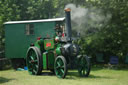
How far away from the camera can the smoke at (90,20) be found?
49.3ft

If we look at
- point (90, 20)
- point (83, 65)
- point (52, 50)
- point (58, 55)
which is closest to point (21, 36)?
point (90, 20)

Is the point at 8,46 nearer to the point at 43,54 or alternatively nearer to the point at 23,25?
the point at 23,25

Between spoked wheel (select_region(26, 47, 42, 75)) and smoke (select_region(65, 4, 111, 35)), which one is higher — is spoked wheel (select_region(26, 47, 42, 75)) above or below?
below

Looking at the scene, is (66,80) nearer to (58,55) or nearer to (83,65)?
(83,65)

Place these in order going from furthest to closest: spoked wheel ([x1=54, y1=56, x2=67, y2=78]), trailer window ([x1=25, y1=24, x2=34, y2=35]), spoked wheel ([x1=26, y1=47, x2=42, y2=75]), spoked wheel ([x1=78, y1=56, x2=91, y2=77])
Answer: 1. trailer window ([x1=25, y1=24, x2=34, y2=35])
2. spoked wheel ([x1=26, y1=47, x2=42, y2=75])
3. spoked wheel ([x1=78, y1=56, x2=91, y2=77])
4. spoked wheel ([x1=54, y1=56, x2=67, y2=78])

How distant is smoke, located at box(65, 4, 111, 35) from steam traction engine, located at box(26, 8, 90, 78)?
432 cm

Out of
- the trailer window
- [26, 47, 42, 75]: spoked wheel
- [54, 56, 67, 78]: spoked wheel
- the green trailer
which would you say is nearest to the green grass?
[54, 56, 67, 78]: spoked wheel

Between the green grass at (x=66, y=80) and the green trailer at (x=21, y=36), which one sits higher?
the green trailer at (x=21, y=36)

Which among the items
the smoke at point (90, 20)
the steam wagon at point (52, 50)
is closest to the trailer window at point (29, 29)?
the steam wagon at point (52, 50)

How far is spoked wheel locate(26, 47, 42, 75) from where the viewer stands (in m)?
10.6

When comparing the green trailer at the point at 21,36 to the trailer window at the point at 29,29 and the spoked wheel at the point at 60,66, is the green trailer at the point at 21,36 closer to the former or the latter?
the trailer window at the point at 29,29

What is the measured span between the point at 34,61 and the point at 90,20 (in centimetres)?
580

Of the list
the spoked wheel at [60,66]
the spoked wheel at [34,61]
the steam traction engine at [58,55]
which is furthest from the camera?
the spoked wheel at [34,61]

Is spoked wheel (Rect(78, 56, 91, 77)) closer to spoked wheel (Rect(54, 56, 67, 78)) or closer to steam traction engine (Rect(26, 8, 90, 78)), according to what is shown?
steam traction engine (Rect(26, 8, 90, 78))
